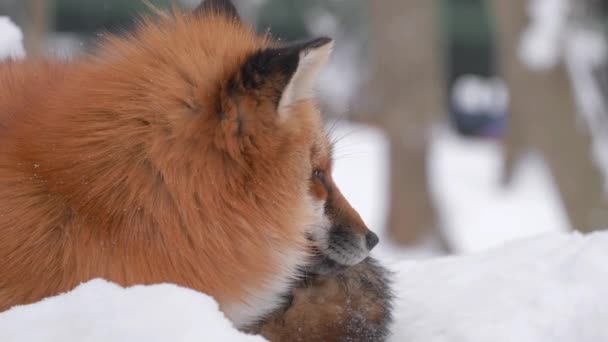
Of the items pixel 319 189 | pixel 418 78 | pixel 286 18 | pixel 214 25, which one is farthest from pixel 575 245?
pixel 286 18

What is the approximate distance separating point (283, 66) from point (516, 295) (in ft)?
3.94

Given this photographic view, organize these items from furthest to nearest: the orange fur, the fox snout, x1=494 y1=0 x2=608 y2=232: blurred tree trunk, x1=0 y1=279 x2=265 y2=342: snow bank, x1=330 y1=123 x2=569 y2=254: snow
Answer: x1=330 y1=123 x2=569 y2=254: snow, x1=494 y1=0 x2=608 y2=232: blurred tree trunk, the fox snout, the orange fur, x1=0 y1=279 x2=265 y2=342: snow bank

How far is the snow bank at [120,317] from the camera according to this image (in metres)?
1.85

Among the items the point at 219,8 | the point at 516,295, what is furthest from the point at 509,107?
the point at 219,8

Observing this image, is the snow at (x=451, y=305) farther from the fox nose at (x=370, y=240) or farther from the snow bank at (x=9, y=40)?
the snow bank at (x=9, y=40)

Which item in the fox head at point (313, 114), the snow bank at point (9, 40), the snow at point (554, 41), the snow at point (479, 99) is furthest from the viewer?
the snow at point (479, 99)

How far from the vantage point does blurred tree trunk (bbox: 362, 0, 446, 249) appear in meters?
10.2

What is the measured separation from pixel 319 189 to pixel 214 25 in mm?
636

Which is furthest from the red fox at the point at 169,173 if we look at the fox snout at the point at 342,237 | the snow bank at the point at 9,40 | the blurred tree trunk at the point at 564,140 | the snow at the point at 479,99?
the snow at the point at 479,99

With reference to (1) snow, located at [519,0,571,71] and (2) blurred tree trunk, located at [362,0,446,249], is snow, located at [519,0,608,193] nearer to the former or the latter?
(1) snow, located at [519,0,571,71]

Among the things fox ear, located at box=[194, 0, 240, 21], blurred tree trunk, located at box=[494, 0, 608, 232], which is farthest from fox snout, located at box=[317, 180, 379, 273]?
blurred tree trunk, located at box=[494, 0, 608, 232]

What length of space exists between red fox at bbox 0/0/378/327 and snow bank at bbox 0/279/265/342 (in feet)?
0.73

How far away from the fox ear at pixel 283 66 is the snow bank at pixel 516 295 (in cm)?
92

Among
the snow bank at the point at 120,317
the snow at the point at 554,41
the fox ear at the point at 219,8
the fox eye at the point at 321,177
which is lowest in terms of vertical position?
the snow at the point at 554,41
